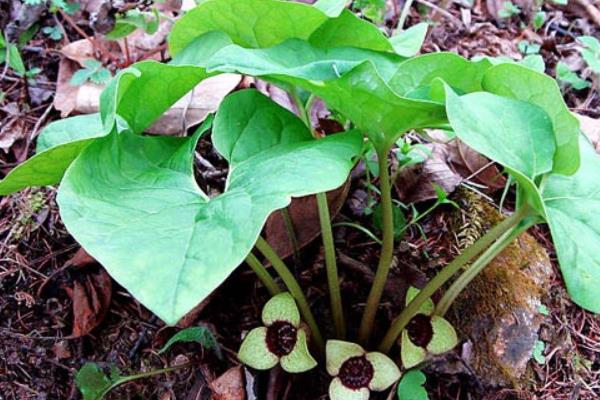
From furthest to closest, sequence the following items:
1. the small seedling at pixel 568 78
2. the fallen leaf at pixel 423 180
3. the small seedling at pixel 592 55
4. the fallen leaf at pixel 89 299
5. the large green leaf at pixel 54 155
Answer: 1. the small seedling at pixel 568 78
2. the small seedling at pixel 592 55
3. the fallen leaf at pixel 423 180
4. the fallen leaf at pixel 89 299
5. the large green leaf at pixel 54 155

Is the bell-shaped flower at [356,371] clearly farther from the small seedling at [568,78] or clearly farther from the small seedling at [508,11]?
the small seedling at [508,11]

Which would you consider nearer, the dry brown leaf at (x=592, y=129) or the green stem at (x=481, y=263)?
the green stem at (x=481, y=263)

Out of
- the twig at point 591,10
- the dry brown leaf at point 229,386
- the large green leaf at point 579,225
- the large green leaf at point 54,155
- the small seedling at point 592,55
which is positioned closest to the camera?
the large green leaf at point 579,225

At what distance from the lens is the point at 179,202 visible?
890 millimetres

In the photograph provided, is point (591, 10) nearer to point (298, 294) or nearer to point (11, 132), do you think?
point (298, 294)

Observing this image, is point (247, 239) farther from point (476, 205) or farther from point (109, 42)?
point (109, 42)

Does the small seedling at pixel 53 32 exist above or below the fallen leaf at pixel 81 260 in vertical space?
above

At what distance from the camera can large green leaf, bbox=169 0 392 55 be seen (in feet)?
3.55

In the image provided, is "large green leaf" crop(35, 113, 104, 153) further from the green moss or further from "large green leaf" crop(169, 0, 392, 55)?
the green moss

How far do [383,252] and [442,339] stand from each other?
200 mm

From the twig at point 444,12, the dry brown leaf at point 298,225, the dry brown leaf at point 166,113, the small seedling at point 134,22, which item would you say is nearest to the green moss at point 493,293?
the dry brown leaf at point 298,225

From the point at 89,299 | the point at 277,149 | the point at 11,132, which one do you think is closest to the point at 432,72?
the point at 277,149

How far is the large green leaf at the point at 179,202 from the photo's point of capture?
71cm

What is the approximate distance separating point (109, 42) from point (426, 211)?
1.10 metres
